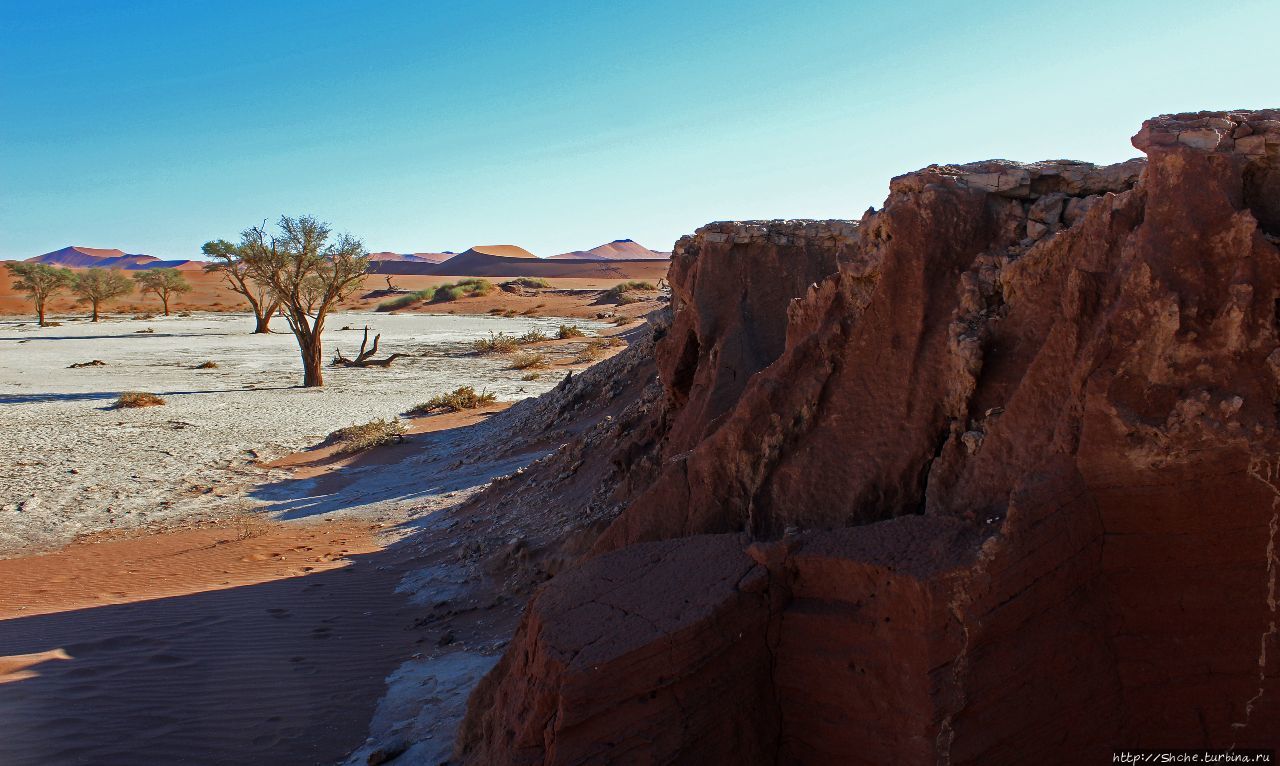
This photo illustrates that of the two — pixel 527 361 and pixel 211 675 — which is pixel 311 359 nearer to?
pixel 527 361

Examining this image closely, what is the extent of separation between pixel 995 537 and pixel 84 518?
1249cm

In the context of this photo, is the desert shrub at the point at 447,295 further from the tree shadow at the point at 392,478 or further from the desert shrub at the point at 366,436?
the tree shadow at the point at 392,478

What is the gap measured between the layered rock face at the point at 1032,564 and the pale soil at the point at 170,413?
10442 millimetres

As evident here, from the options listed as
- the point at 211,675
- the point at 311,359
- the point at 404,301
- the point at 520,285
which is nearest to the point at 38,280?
the point at 404,301

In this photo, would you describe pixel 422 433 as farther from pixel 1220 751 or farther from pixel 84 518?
pixel 1220 751

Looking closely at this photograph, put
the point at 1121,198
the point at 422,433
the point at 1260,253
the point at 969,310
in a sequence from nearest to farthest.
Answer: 1. the point at 1260,253
2. the point at 1121,198
3. the point at 969,310
4. the point at 422,433

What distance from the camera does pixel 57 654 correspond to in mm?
6352

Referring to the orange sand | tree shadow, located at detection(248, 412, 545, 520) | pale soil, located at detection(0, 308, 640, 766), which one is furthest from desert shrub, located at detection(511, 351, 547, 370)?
the orange sand

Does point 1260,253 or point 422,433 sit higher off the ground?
point 1260,253

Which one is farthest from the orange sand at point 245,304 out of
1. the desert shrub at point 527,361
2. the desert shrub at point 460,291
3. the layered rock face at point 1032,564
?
the layered rock face at point 1032,564

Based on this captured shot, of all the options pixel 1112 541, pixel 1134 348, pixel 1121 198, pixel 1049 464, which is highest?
pixel 1121 198

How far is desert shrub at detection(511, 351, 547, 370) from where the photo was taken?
26.7 meters

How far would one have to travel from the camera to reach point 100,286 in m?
54.8

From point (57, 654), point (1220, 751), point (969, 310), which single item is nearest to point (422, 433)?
point (57, 654)
